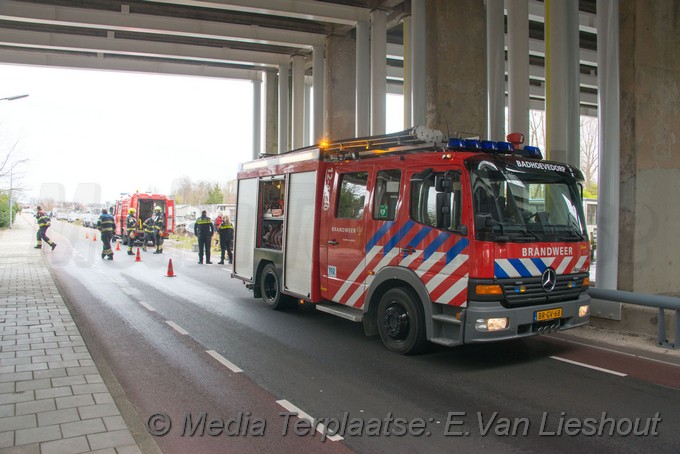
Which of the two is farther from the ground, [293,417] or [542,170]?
[542,170]

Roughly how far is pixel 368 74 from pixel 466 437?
1401cm

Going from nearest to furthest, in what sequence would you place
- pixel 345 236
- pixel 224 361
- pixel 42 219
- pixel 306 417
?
pixel 306 417
pixel 224 361
pixel 345 236
pixel 42 219

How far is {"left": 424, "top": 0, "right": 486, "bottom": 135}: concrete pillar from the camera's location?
11477 mm

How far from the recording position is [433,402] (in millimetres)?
4891

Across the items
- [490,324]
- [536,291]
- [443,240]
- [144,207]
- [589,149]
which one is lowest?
[490,324]

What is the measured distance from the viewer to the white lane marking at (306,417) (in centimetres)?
412

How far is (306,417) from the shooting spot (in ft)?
14.7

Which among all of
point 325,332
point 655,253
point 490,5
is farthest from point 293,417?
point 490,5

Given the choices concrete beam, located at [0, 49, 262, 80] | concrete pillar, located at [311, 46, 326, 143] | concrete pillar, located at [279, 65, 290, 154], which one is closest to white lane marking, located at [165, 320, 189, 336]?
concrete pillar, located at [311, 46, 326, 143]

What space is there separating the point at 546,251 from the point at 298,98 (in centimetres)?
1562

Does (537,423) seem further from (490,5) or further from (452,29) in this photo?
(490,5)

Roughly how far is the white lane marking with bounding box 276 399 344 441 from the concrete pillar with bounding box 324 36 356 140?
518 inches

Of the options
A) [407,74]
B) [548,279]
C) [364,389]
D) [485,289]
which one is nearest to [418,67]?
[407,74]

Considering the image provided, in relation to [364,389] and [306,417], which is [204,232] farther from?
[306,417]
